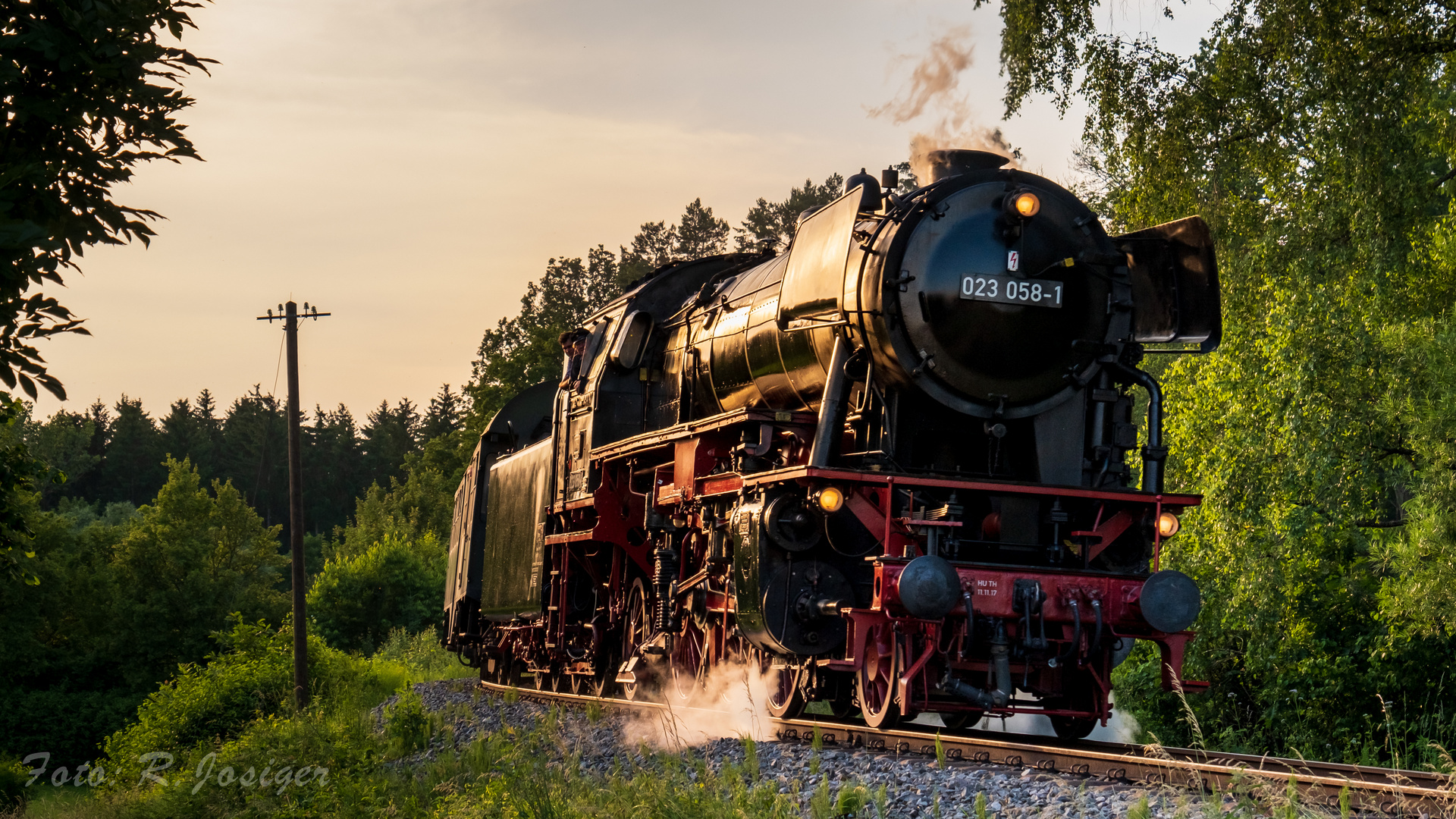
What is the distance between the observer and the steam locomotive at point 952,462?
26.0ft

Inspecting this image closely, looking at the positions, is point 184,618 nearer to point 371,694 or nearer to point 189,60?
point 371,694

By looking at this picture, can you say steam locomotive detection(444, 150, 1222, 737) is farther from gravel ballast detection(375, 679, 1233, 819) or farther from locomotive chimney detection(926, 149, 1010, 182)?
gravel ballast detection(375, 679, 1233, 819)

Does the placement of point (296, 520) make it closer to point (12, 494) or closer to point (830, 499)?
point (12, 494)

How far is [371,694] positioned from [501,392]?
24.9 meters

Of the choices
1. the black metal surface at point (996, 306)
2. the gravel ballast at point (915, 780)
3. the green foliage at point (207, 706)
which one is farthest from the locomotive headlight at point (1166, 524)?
the green foliage at point (207, 706)

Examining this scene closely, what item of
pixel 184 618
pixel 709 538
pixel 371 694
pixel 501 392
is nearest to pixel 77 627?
pixel 184 618

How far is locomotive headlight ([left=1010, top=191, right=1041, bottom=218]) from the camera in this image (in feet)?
27.4

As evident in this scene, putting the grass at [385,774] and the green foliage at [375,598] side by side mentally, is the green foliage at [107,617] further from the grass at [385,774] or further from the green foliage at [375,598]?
the grass at [385,774]

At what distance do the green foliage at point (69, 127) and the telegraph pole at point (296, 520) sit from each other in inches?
649

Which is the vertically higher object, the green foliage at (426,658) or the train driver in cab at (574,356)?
the train driver in cab at (574,356)

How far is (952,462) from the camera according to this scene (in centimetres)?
884

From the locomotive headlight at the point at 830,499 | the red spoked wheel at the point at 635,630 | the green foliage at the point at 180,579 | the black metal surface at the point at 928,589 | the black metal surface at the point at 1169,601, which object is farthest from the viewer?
the green foliage at the point at 180,579

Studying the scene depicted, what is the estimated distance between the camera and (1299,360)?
13.4 meters

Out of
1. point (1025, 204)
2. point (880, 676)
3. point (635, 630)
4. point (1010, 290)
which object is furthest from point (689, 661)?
point (1025, 204)
